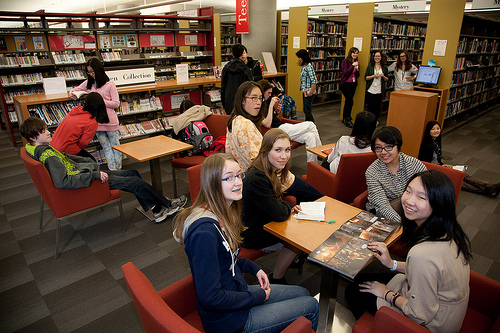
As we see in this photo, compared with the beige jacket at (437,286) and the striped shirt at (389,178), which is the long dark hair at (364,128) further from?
the beige jacket at (437,286)

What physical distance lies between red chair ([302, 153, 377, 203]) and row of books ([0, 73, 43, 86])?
6.19 m

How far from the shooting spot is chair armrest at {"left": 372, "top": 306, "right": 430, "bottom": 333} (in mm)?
1257

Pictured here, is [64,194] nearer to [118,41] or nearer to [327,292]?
[327,292]

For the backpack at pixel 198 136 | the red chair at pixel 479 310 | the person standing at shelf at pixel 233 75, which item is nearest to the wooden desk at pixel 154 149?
the backpack at pixel 198 136

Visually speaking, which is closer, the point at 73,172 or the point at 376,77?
the point at 73,172

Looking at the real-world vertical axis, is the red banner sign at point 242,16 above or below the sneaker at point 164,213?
above

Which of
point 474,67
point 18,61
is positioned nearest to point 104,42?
point 18,61

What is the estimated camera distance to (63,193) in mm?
2730

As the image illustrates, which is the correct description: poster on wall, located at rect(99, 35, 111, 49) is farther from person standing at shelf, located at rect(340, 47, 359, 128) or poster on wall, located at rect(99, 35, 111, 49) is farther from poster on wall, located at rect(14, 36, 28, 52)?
person standing at shelf, located at rect(340, 47, 359, 128)

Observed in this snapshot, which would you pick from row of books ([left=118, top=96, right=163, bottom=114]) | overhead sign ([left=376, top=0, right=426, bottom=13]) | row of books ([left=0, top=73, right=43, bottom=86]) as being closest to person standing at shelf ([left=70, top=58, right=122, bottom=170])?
row of books ([left=118, top=96, right=163, bottom=114])

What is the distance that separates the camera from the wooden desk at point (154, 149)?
3288 mm

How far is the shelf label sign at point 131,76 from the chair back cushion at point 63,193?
2.38m

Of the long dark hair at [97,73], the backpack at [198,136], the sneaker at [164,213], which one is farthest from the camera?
the long dark hair at [97,73]

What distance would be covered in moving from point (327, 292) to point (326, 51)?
8.70m
